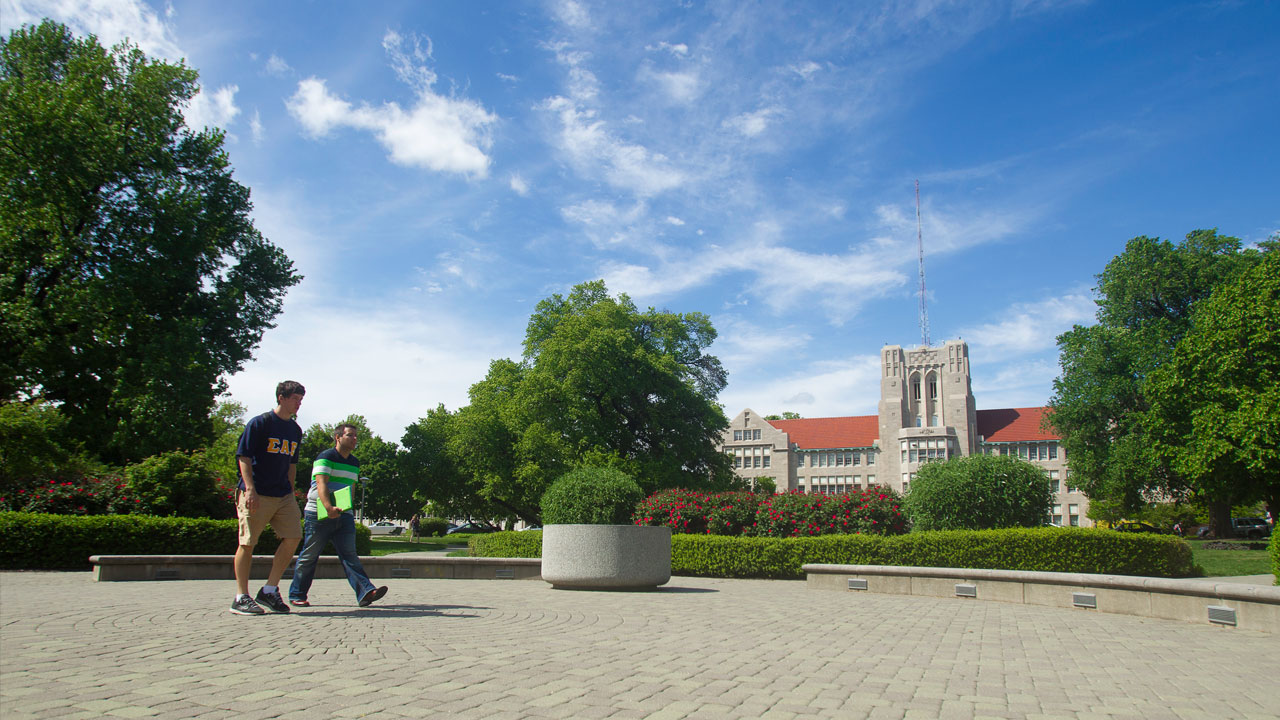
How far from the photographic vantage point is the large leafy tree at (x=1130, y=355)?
3556 cm

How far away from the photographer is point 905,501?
18.1 m

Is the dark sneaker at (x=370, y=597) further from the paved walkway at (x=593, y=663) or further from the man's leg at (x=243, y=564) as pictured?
the man's leg at (x=243, y=564)

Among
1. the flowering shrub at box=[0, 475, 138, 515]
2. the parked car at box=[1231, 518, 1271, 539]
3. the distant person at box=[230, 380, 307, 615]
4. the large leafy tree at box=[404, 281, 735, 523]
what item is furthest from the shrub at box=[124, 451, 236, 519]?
the parked car at box=[1231, 518, 1271, 539]

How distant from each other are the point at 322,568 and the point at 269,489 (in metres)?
7.41

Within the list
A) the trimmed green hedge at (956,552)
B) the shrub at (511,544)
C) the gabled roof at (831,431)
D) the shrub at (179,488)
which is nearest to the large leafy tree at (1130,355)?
the trimmed green hedge at (956,552)

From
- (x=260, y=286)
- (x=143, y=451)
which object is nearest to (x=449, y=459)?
(x=260, y=286)

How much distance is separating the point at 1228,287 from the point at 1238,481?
7.47 meters

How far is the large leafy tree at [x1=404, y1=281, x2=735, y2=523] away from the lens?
35500mm

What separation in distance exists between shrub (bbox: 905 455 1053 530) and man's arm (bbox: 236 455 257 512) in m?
14.3

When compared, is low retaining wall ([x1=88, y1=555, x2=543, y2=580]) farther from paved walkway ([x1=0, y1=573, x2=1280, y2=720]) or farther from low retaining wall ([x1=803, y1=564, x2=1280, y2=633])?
low retaining wall ([x1=803, y1=564, x2=1280, y2=633])

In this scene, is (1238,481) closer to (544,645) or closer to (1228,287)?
(1228,287)

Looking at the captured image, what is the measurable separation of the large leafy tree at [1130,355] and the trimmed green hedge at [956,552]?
837 inches

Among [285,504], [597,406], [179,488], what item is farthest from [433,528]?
[285,504]

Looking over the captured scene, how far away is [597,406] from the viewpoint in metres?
37.7
